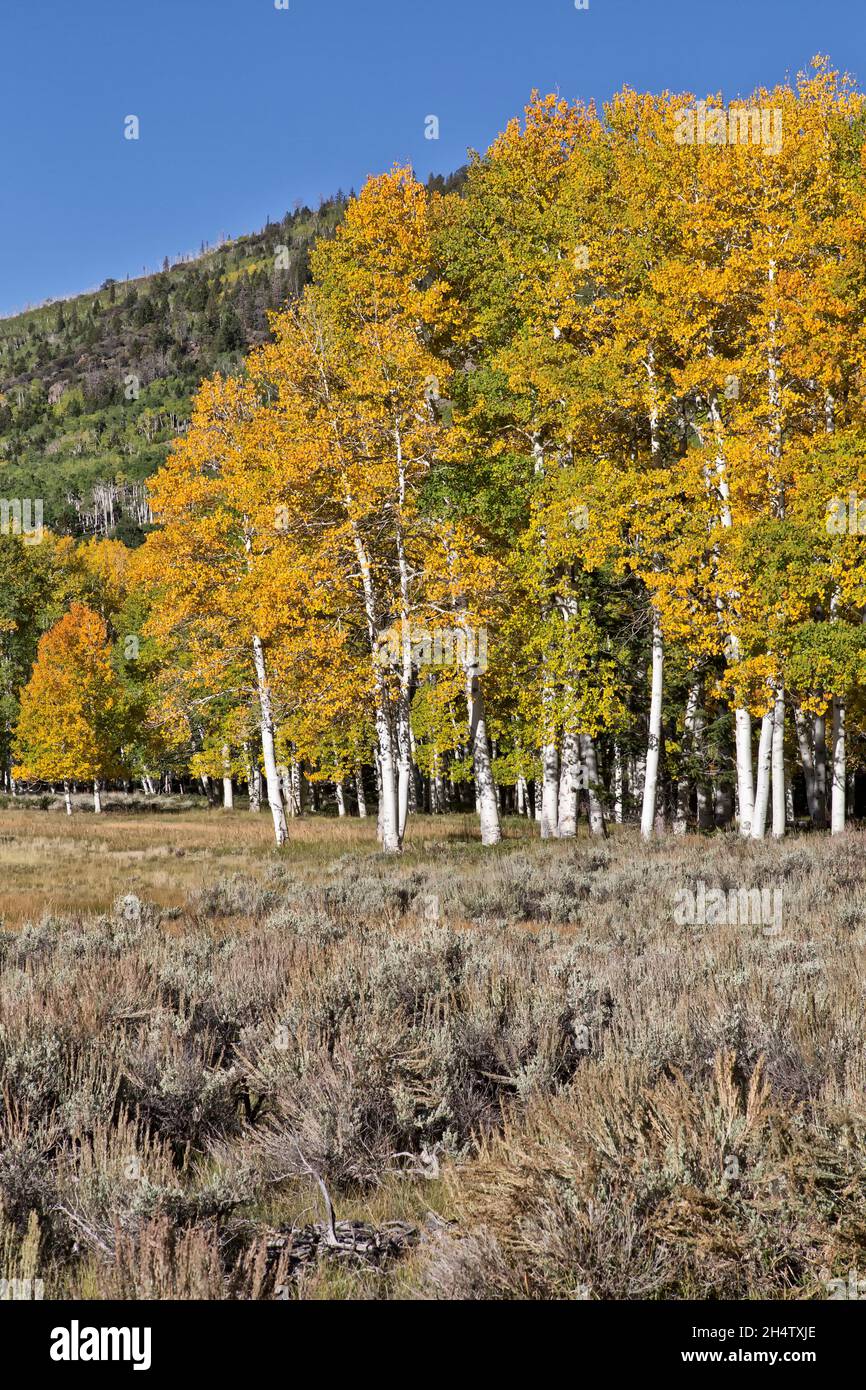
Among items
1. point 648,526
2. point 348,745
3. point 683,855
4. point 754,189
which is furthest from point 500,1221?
point 348,745

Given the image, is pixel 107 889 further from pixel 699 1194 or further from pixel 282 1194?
pixel 699 1194

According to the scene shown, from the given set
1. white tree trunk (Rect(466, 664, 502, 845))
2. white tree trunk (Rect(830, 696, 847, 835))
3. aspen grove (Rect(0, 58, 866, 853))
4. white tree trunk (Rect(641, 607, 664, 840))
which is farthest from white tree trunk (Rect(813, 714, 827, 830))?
white tree trunk (Rect(466, 664, 502, 845))

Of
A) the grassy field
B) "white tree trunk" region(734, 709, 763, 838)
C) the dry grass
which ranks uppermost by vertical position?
"white tree trunk" region(734, 709, 763, 838)

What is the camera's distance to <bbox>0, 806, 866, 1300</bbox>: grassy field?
3184 millimetres

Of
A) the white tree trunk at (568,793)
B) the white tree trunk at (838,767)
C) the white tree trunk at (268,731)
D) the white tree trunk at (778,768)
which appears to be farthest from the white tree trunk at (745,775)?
the white tree trunk at (268,731)

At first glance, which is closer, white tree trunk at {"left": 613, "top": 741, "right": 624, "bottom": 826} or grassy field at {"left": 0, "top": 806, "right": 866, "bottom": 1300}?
grassy field at {"left": 0, "top": 806, "right": 866, "bottom": 1300}

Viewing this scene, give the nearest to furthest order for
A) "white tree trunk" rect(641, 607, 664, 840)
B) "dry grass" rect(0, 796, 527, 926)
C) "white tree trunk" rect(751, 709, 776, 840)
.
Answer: "dry grass" rect(0, 796, 527, 926) < "white tree trunk" rect(751, 709, 776, 840) < "white tree trunk" rect(641, 607, 664, 840)

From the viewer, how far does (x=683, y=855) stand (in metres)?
15.2

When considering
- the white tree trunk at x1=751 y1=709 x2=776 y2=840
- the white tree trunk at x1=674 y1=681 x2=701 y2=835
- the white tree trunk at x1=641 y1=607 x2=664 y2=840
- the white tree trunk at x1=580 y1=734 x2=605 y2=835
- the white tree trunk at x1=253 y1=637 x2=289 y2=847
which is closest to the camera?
the white tree trunk at x1=751 y1=709 x2=776 y2=840

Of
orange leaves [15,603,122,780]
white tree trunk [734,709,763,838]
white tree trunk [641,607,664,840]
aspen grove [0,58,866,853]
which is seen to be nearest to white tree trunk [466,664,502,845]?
aspen grove [0,58,866,853]

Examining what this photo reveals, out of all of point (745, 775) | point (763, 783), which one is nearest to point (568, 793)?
point (745, 775)

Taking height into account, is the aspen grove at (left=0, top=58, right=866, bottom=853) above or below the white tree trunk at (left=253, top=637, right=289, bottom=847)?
above

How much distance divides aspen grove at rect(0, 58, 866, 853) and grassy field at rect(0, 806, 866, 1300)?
32.1ft

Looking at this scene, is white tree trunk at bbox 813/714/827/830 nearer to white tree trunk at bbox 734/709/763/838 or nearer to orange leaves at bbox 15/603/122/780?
white tree trunk at bbox 734/709/763/838
